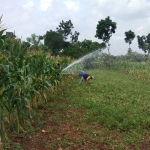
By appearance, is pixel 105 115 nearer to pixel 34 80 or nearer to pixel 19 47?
pixel 34 80

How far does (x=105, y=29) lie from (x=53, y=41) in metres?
7.44

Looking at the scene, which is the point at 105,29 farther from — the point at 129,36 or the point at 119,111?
the point at 119,111

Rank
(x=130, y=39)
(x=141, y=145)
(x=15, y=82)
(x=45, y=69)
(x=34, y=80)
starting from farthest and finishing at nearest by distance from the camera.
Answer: (x=130, y=39) < (x=45, y=69) < (x=34, y=80) < (x=141, y=145) < (x=15, y=82)

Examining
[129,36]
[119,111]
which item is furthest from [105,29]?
[119,111]

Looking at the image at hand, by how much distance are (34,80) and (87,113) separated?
1327 mm

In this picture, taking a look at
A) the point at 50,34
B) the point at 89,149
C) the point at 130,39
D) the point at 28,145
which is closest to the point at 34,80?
the point at 28,145

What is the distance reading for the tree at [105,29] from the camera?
3212cm

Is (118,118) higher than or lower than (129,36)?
lower

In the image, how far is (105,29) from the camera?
3244 cm

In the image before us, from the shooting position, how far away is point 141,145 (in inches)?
144

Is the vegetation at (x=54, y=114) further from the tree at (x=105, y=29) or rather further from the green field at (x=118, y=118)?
the tree at (x=105, y=29)

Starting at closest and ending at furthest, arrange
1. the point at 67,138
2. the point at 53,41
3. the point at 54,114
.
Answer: the point at 67,138 < the point at 54,114 < the point at 53,41

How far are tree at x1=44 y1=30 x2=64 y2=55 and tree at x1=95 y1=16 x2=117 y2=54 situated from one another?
547cm

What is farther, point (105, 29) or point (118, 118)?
point (105, 29)
